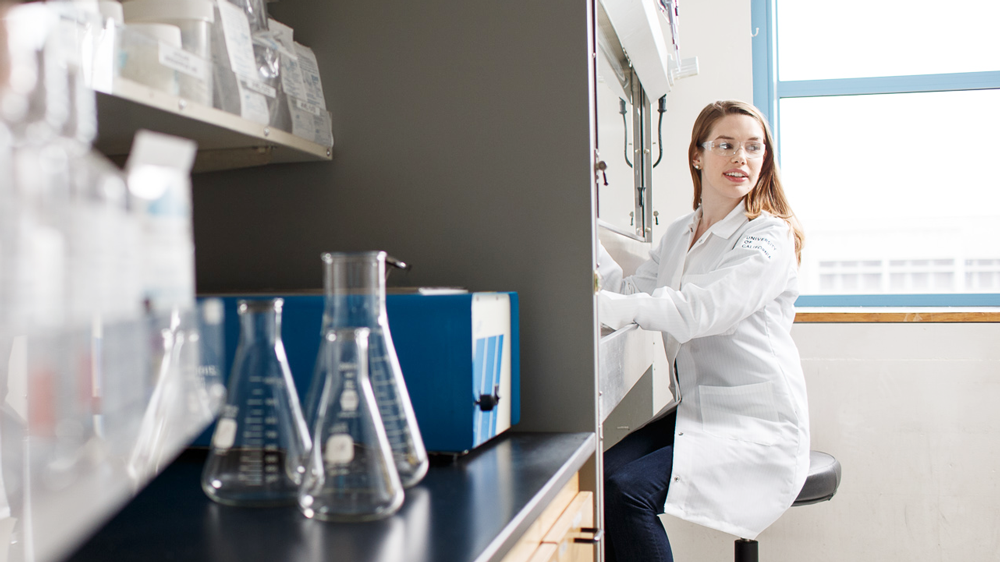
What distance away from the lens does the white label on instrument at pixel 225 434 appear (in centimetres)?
73

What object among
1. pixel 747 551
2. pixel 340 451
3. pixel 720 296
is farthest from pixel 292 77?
pixel 747 551

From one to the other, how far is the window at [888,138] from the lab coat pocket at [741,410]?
1.35m

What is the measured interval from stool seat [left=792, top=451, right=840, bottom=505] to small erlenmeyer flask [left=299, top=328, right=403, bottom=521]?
1.48 metres

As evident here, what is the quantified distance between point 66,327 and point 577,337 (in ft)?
2.66

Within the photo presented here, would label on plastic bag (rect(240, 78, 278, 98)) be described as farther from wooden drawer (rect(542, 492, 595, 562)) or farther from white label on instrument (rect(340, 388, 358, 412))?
wooden drawer (rect(542, 492, 595, 562))

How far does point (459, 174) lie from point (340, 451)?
607 mm

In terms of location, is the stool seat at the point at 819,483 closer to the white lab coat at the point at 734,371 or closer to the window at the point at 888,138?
the white lab coat at the point at 734,371

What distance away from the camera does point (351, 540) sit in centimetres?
62

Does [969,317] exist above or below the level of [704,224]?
below

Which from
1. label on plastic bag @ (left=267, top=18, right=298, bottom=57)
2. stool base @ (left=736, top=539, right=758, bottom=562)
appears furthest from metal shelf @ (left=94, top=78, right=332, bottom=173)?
stool base @ (left=736, top=539, right=758, bottom=562)

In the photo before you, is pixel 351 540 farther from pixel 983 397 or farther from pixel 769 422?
pixel 983 397

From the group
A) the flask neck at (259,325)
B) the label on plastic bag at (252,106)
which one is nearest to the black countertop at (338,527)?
the flask neck at (259,325)

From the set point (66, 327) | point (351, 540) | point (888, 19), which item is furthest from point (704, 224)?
point (66, 327)

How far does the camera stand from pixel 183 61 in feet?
2.56
